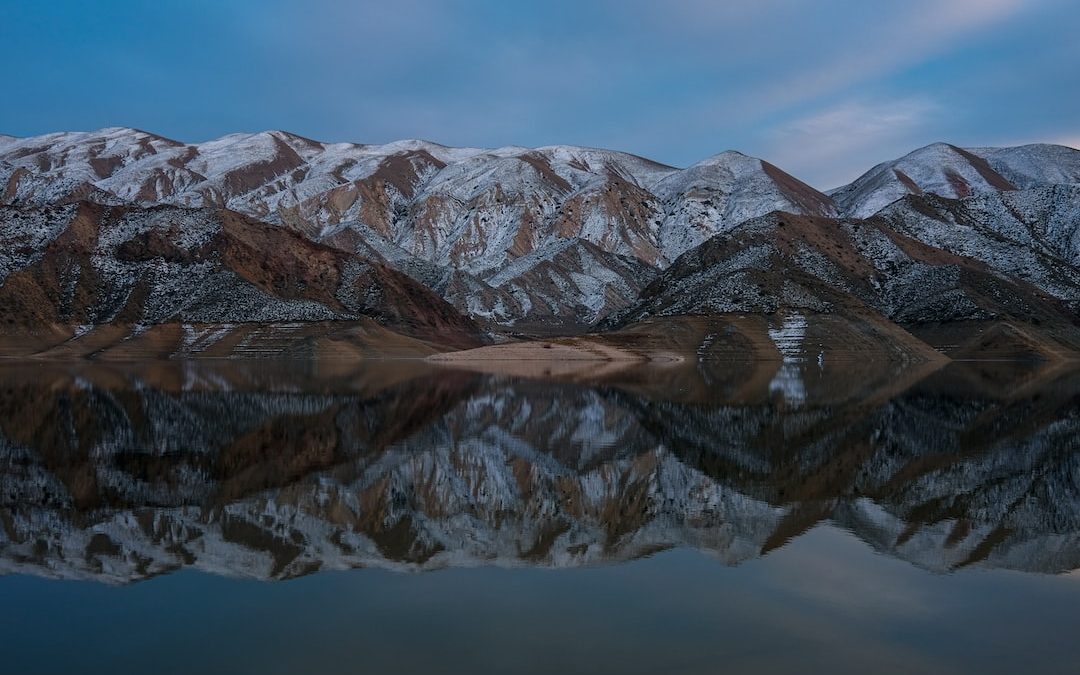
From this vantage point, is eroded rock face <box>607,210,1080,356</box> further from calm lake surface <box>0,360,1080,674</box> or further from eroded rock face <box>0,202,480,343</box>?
calm lake surface <box>0,360,1080,674</box>

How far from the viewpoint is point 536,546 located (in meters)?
21.7

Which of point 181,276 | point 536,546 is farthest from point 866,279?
point 536,546

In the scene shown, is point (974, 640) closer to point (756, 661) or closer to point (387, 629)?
point (756, 661)

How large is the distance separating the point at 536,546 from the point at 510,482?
813cm

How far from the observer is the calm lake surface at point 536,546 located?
14.9 metres

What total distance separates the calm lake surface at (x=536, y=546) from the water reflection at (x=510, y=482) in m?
0.13

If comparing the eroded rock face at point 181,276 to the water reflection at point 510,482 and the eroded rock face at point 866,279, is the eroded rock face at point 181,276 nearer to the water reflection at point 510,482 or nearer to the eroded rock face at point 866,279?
the eroded rock face at point 866,279

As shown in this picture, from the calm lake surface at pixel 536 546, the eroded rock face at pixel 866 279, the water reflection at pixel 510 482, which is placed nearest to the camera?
the calm lake surface at pixel 536 546

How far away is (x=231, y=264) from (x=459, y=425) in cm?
12487

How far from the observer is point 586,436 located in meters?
41.2

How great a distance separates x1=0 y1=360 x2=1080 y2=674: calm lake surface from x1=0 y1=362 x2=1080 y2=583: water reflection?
13 centimetres

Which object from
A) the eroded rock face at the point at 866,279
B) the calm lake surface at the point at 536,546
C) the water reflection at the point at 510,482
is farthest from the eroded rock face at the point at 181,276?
the calm lake surface at the point at 536,546

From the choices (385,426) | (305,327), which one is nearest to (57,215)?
(305,327)

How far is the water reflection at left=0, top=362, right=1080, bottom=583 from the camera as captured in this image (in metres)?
21.2
